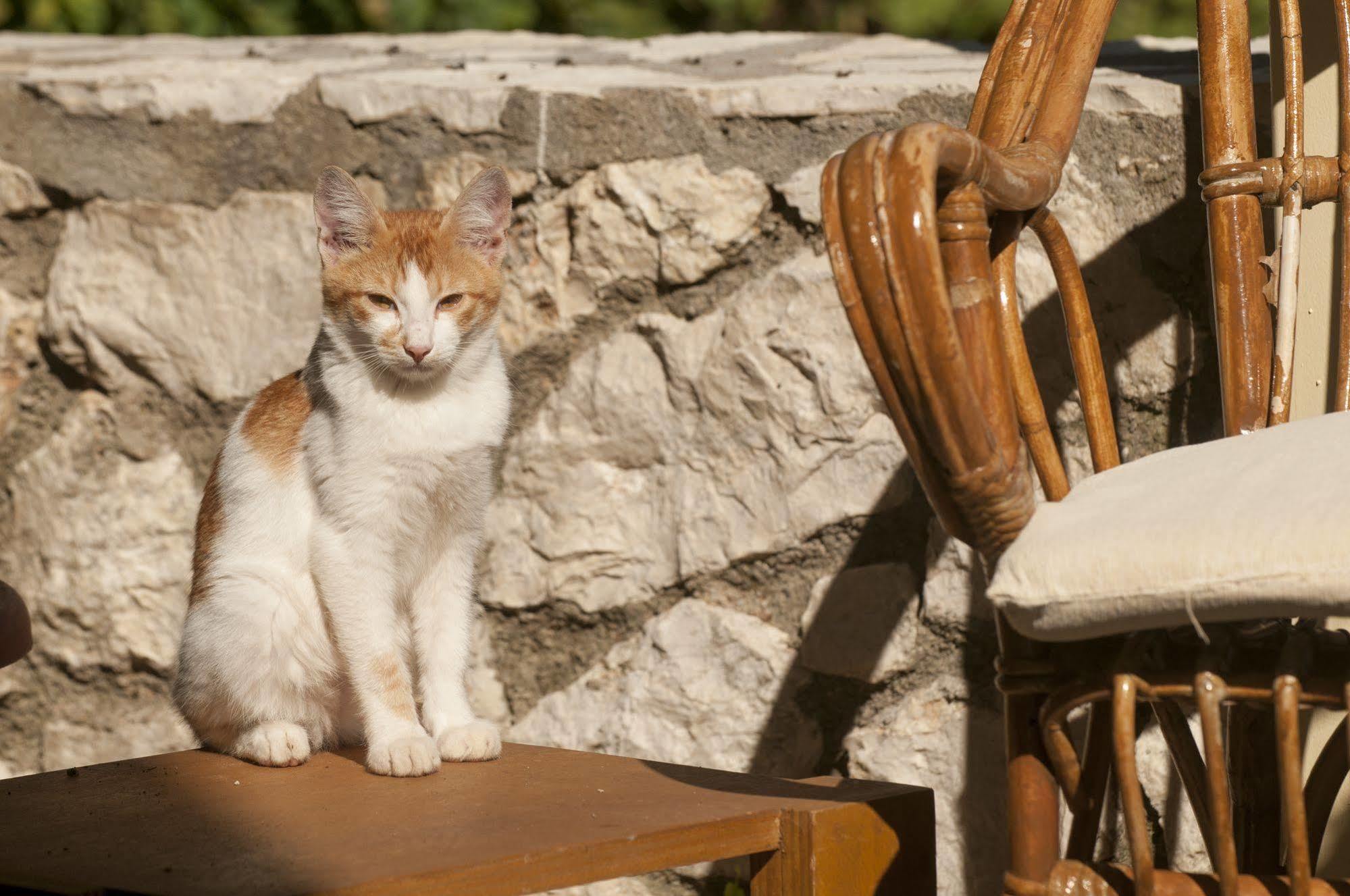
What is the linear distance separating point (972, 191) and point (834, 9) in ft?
7.76

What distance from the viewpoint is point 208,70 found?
1.90 metres

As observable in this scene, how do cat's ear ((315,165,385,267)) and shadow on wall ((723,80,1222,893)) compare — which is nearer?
cat's ear ((315,165,385,267))

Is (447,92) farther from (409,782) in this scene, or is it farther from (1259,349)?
(1259,349)

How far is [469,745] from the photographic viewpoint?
4.57ft

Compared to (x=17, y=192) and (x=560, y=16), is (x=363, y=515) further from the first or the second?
(x=560, y=16)

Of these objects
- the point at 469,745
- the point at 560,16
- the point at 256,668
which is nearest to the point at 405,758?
the point at 469,745

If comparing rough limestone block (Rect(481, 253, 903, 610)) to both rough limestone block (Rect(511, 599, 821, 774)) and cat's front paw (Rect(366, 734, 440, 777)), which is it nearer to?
rough limestone block (Rect(511, 599, 821, 774))

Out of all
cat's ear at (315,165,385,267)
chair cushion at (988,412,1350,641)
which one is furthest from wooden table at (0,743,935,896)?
cat's ear at (315,165,385,267)

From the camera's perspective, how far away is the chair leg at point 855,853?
1139mm

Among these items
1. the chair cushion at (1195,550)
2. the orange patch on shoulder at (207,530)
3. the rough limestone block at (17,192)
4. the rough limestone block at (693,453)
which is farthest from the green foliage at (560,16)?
the chair cushion at (1195,550)

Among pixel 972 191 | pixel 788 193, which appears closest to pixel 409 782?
pixel 972 191

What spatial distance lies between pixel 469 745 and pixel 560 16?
6.57ft

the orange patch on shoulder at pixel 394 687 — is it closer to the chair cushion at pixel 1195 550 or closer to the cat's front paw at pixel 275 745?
the cat's front paw at pixel 275 745

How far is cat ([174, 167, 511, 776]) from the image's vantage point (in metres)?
1.40
